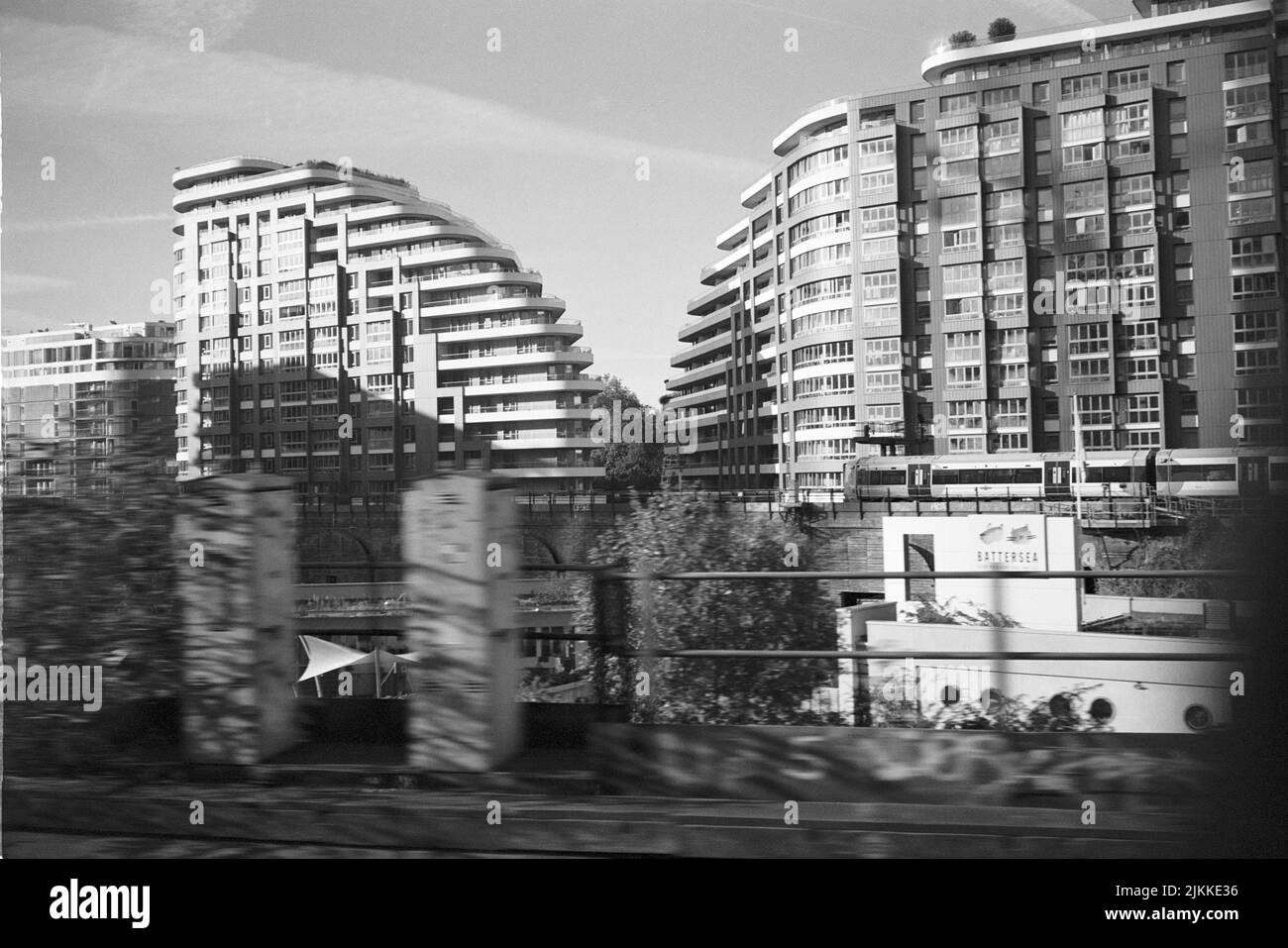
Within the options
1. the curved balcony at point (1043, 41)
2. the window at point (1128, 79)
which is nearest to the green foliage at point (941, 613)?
the curved balcony at point (1043, 41)

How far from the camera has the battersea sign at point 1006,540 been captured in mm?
13523

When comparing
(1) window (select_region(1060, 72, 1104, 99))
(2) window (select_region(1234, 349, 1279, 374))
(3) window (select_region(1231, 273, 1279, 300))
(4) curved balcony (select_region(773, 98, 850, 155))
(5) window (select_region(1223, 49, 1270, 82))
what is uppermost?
(4) curved balcony (select_region(773, 98, 850, 155))

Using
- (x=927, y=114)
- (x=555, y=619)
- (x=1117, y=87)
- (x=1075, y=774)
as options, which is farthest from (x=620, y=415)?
(x=1075, y=774)

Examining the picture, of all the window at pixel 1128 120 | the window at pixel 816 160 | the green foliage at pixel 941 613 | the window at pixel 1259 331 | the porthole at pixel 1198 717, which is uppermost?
the window at pixel 816 160

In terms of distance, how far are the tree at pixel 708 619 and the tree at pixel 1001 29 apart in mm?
55095

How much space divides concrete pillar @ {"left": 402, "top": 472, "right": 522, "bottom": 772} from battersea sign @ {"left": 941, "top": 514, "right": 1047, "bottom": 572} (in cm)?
1101

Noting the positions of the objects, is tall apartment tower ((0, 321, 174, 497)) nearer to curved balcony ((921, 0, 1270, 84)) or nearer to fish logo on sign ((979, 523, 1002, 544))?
fish logo on sign ((979, 523, 1002, 544))

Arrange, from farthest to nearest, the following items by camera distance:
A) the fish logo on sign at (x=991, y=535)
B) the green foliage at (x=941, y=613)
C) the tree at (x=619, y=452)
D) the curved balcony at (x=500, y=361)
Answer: the curved balcony at (x=500, y=361), the tree at (x=619, y=452), the fish logo on sign at (x=991, y=535), the green foliage at (x=941, y=613)

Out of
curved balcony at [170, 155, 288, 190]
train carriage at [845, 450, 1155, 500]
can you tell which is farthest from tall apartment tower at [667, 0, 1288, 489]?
curved balcony at [170, 155, 288, 190]

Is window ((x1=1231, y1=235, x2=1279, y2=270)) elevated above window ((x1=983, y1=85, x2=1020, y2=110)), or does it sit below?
below

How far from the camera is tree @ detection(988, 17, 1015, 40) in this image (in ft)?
183

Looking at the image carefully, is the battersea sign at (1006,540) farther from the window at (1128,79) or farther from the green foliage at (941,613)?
the window at (1128,79)
